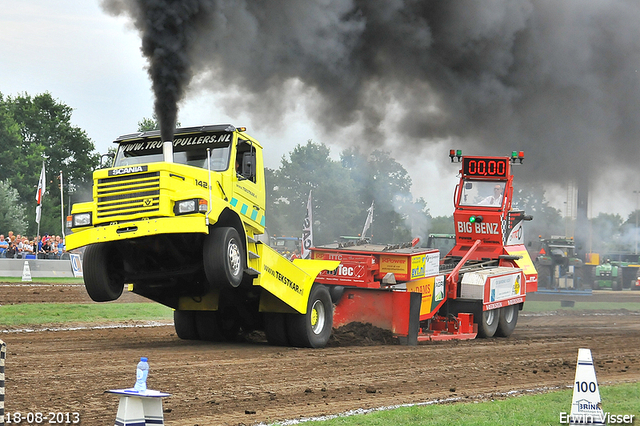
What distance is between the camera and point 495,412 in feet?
23.7

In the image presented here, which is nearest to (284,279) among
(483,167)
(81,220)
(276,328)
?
(276,328)

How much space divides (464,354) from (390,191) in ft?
87.6

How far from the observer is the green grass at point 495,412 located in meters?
6.62

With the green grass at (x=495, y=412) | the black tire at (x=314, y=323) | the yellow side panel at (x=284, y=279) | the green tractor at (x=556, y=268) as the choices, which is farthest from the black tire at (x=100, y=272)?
the green tractor at (x=556, y=268)

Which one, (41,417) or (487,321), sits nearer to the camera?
(41,417)

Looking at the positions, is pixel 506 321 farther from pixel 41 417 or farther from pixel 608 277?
pixel 608 277

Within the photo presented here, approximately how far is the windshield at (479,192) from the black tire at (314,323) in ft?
18.2

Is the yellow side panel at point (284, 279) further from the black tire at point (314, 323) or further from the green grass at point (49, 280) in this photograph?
the green grass at point (49, 280)

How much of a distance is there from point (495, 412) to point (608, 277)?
3552cm

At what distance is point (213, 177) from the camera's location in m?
9.96

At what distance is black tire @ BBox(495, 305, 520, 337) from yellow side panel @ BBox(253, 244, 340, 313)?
18.6 feet

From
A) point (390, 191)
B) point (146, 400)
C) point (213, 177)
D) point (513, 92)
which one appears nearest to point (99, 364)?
point (213, 177)

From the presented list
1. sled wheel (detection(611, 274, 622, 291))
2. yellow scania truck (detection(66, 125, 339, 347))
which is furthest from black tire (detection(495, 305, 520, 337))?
sled wheel (detection(611, 274, 622, 291))

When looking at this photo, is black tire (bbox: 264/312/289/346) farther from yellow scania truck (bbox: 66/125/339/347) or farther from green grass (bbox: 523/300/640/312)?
green grass (bbox: 523/300/640/312)
